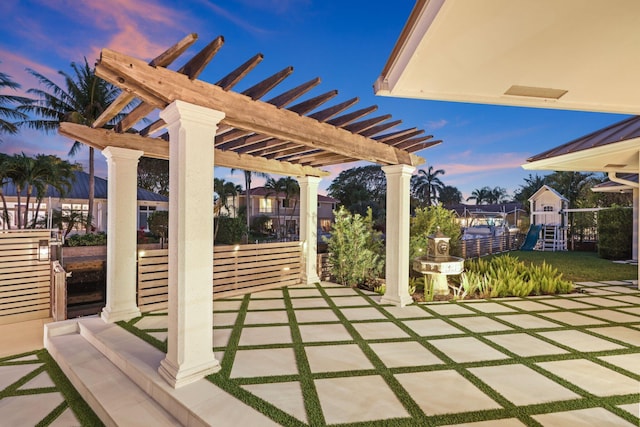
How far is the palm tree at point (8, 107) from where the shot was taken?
11.2 m

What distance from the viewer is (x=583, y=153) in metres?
5.83

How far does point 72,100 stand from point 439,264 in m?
15.6

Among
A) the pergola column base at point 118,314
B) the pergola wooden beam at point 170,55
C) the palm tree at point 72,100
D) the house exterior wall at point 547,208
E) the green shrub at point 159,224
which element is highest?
the palm tree at point 72,100

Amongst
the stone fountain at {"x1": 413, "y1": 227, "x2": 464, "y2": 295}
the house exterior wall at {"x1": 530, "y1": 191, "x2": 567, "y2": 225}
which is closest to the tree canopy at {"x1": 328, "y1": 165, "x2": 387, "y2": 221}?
the house exterior wall at {"x1": 530, "y1": 191, "x2": 567, "y2": 225}

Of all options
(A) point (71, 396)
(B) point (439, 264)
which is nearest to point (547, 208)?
(B) point (439, 264)

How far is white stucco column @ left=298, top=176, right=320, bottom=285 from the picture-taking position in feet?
21.7

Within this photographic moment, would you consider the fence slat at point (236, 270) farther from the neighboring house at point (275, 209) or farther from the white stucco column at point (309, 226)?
the neighboring house at point (275, 209)

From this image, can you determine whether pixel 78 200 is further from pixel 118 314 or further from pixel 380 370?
pixel 380 370

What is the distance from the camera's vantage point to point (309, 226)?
6.75m

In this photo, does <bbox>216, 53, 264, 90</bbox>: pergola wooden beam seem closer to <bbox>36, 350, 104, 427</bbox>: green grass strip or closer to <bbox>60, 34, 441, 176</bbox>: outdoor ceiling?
<bbox>60, 34, 441, 176</bbox>: outdoor ceiling

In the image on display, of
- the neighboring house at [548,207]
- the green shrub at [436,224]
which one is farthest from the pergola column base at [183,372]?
the neighboring house at [548,207]

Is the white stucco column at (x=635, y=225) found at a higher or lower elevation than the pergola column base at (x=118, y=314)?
higher

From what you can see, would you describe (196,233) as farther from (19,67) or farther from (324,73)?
(19,67)

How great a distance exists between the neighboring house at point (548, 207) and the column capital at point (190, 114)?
17.3m
